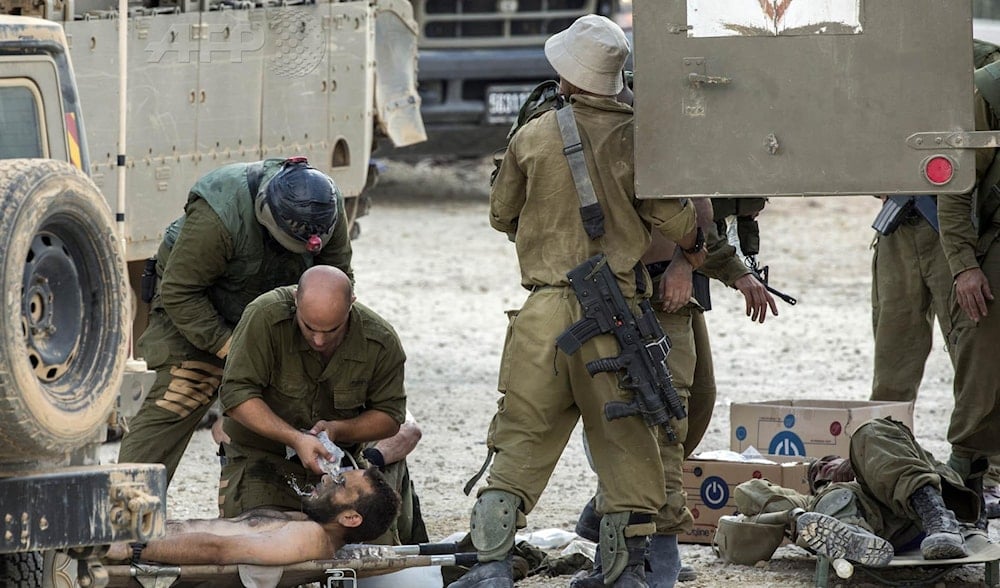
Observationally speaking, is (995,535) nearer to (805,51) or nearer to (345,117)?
(805,51)

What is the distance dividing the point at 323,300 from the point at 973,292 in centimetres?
256

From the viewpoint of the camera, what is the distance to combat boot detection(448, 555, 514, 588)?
18.0 feet

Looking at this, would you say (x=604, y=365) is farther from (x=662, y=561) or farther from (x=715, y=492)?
(x=715, y=492)

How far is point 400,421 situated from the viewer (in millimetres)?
6246

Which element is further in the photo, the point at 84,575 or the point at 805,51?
the point at 805,51

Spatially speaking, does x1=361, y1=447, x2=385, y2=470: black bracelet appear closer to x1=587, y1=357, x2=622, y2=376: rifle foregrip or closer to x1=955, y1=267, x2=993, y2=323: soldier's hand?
x1=587, y1=357, x2=622, y2=376: rifle foregrip

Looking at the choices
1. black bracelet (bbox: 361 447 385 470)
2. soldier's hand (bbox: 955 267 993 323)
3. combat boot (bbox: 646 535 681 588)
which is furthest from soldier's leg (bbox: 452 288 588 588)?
soldier's hand (bbox: 955 267 993 323)

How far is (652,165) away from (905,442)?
1610 millimetres

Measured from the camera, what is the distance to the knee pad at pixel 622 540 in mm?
5570

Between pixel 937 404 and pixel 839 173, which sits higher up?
pixel 839 173

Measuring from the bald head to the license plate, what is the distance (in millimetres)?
10057

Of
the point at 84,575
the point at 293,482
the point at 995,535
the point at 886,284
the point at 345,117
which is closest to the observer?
the point at 84,575

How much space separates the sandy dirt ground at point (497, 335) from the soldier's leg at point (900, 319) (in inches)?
2.7

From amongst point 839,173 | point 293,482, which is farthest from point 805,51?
point 293,482
